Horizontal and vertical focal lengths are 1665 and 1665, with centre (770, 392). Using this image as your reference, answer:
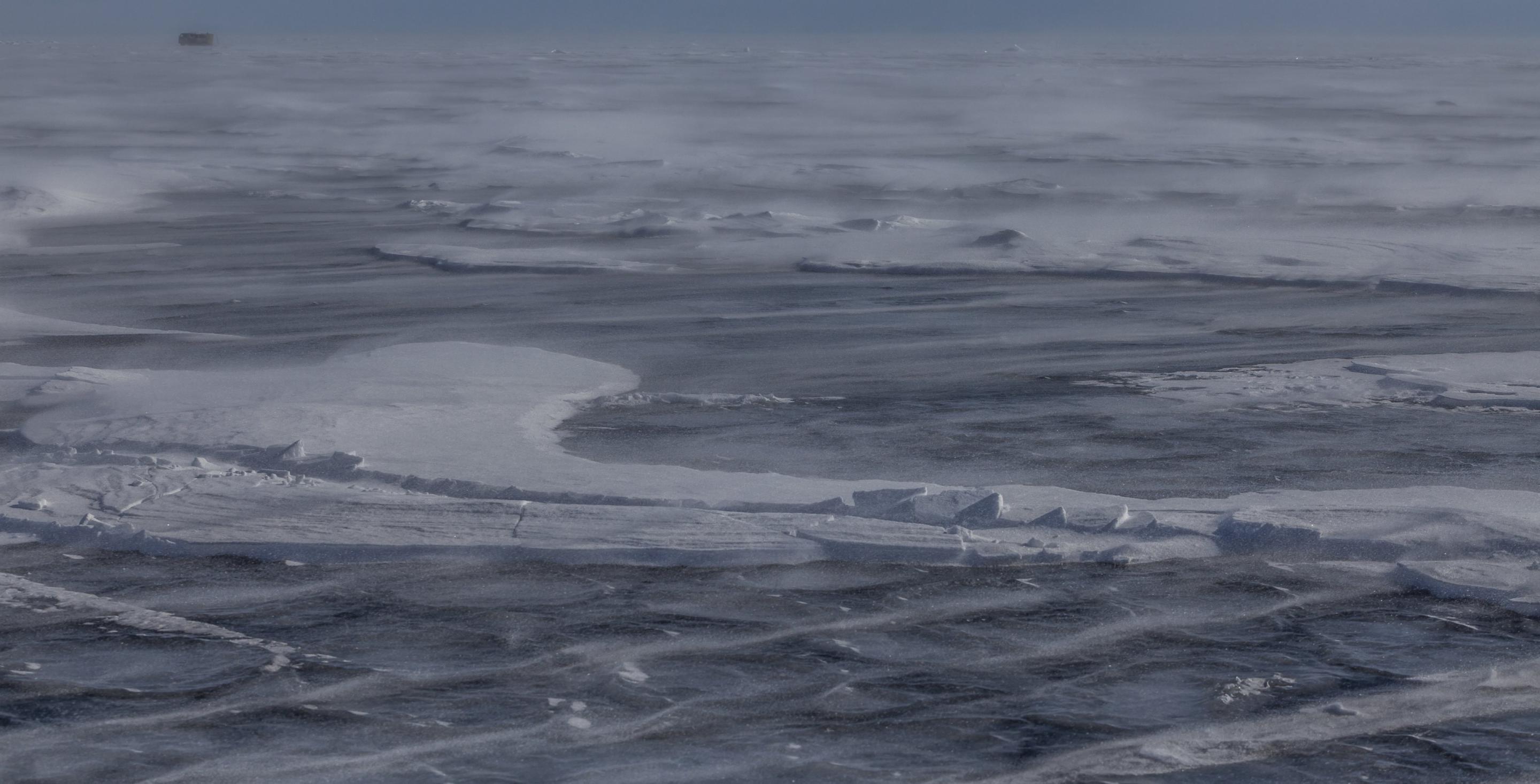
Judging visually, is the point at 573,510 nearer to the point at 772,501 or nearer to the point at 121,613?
the point at 772,501

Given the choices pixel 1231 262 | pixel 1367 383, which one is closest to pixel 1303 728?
pixel 1367 383

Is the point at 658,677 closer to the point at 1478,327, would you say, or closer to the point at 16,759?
the point at 16,759

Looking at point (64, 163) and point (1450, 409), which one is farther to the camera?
point (64, 163)

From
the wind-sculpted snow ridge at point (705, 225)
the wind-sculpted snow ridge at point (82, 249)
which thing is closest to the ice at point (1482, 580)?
the wind-sculpted snow ridge at point (705, 225)

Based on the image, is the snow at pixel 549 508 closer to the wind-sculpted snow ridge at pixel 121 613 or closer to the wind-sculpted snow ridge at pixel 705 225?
the wind-sculpted snow ridge at pixel 121 613

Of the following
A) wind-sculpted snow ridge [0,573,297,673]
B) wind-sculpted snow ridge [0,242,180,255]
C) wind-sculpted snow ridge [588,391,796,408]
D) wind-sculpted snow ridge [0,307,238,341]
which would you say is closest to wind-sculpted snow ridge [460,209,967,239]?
wind-sculpted snow ridge [0,242,180,255]

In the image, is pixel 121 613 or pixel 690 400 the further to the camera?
pixel 690 400

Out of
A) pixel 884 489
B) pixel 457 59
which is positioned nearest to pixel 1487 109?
pixel 884 489
